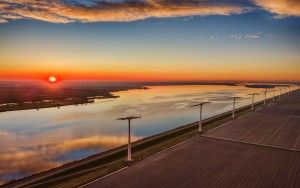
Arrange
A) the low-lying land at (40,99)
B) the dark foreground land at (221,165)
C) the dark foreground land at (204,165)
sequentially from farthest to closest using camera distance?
1. the low-lying land at (40,99)
2. the dark foreground land at (204,165)
3. the dark foreground land at (221,165)

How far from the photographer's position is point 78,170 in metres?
19.7

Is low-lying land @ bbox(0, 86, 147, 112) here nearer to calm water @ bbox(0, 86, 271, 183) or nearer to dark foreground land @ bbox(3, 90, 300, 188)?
calm water @ bbox(0, 86, 271, 183)

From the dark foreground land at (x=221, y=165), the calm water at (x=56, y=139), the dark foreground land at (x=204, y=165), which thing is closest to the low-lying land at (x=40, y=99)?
the calm water at (x=56, y=139)

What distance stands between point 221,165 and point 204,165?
33.9 inches

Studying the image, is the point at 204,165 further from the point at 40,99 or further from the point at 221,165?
the point at 40,99

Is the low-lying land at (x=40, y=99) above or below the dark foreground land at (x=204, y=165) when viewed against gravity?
below

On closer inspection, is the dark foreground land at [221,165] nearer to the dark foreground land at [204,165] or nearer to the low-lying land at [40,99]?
the dark foreground land at [204,165]

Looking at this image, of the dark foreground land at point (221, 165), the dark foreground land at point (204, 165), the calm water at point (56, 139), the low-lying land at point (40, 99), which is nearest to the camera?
the dark foreground land at point (221, 165)

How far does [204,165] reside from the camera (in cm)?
1482

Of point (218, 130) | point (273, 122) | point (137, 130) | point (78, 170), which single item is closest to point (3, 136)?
point (137, 130)

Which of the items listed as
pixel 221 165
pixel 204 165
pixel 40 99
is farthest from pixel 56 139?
pixel 40 99

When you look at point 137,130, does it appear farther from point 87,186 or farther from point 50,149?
point 87,186

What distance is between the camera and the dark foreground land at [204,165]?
12633 millimetres

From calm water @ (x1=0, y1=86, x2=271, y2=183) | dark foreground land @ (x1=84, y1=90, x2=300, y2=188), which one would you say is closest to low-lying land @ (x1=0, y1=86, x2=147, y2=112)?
calm water @ (x1=0, y1=86, x2=271, y2=183)
